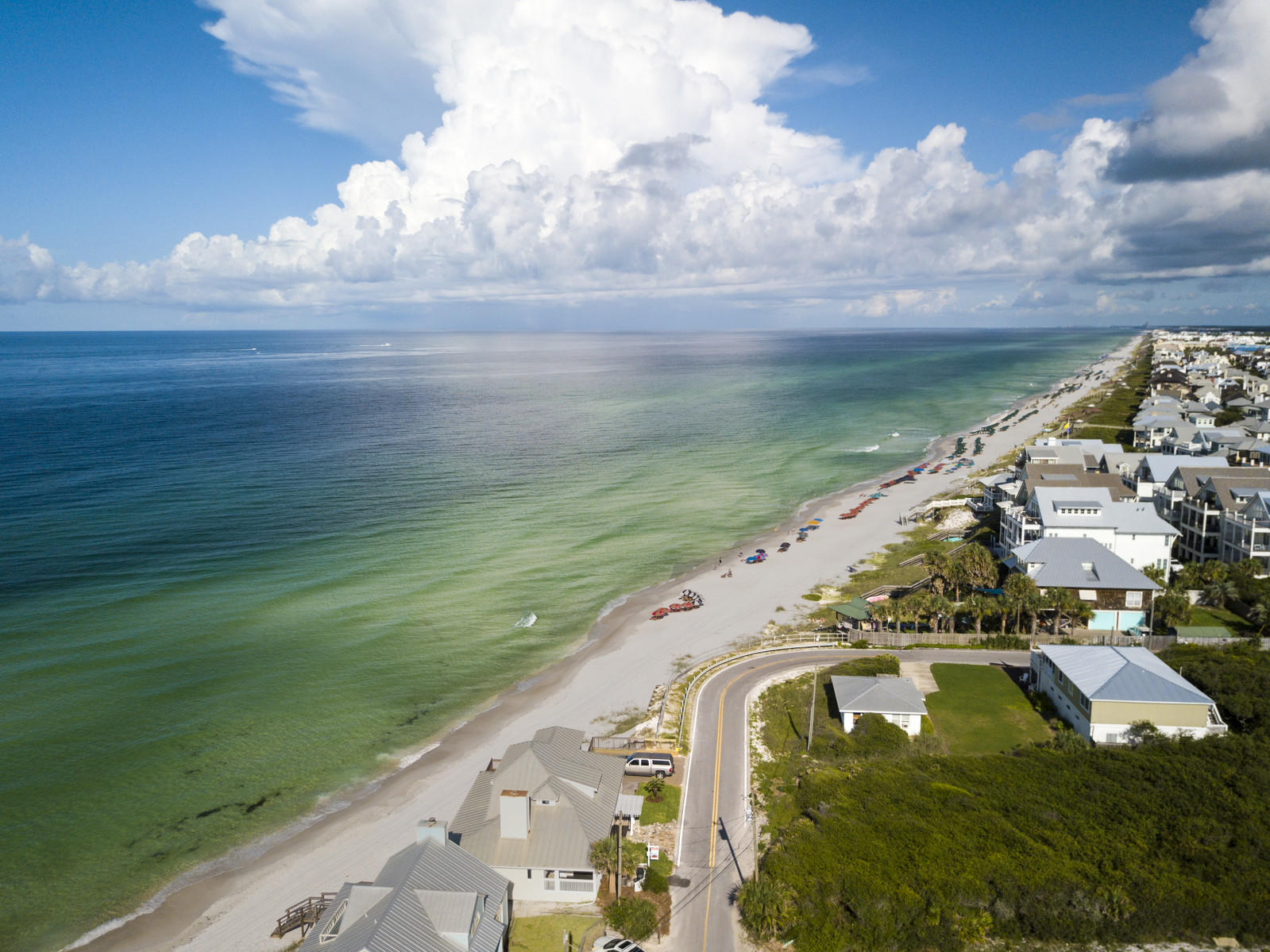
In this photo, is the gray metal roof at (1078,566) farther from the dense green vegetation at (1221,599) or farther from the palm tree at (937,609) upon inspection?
the palm tree at (937,609)

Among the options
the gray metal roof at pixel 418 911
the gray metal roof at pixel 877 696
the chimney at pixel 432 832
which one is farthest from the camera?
the gray metal roof at pixel 877 696

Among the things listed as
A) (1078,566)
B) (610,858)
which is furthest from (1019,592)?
(610,858)

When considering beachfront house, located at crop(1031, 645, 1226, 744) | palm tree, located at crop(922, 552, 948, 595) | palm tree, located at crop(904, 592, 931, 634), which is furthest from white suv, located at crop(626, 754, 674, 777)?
palm tree, located at crop(922, 552, 948, 595)

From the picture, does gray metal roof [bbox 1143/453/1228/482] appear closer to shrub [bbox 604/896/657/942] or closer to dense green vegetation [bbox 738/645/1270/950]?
dense green vegetation [bbox 738/645/1270/950]

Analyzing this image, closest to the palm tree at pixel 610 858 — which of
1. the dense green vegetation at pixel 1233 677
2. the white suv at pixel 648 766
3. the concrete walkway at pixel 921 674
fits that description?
the white suv at pixel 648 766

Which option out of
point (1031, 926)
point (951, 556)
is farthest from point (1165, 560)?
point (1031, 926)

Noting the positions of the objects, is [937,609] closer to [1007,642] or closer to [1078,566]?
[1007,642]
